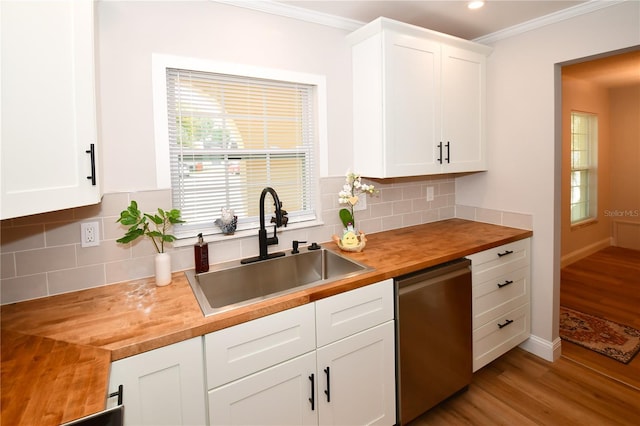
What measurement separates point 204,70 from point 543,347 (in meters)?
2.94

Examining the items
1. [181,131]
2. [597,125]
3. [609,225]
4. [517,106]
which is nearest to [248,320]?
[181,131]

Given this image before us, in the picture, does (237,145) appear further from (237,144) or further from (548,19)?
(548,19)

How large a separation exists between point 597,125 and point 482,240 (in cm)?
422

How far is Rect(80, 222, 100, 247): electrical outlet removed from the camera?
1638 millimetres

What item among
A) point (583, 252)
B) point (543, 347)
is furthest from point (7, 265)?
point (583, 252)

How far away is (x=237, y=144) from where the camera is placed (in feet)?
6.84

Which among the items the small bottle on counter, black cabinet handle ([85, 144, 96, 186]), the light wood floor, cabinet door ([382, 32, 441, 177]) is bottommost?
the light wood floor

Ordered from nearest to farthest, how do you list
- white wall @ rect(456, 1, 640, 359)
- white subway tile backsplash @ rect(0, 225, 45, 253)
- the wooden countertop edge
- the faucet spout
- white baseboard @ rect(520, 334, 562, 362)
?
1. the wooden countertop edge
2. white subway tile backsplash @ rect(0, 225, 45, 253)
3. the faucet spout
4. white wall @ rect(456, 1, 640, 359)
5. white baseboard @ rect(520, 334, 562, 362)

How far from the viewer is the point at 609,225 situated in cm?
548

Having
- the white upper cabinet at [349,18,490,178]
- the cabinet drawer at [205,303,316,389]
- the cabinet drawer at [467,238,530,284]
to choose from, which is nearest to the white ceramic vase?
the cabinet drawer at [205,303,316,389]

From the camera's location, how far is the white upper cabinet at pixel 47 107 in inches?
38.1

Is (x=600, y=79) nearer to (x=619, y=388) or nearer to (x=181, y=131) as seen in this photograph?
(x=619, y=388)

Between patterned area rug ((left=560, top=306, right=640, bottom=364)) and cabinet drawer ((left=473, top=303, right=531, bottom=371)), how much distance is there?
547 mm

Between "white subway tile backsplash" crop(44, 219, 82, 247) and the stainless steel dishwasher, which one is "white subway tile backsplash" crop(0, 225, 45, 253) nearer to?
"white subway tile backsplash" crop(44, 219, 82, 247)
